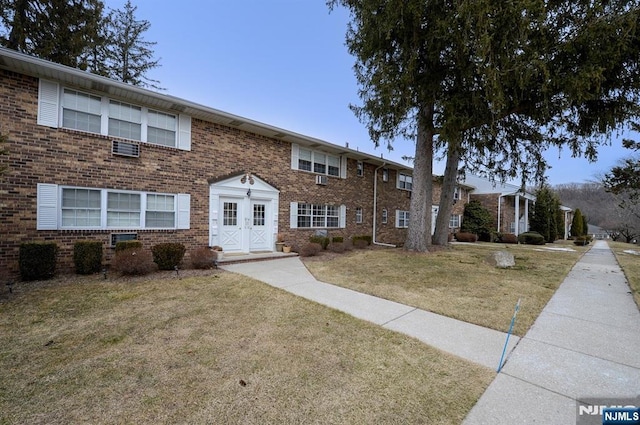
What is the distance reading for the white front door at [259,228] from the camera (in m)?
11.3

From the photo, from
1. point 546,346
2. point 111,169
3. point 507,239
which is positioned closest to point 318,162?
point 111,169

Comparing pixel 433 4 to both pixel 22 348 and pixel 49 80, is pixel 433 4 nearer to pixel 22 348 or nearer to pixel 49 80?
pixel 49 80

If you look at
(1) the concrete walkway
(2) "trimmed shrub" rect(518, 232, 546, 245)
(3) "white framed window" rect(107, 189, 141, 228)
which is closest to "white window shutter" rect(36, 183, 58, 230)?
(3) "white framed window" rect(107, 189, 141, 228)

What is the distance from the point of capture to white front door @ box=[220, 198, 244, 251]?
1053cm

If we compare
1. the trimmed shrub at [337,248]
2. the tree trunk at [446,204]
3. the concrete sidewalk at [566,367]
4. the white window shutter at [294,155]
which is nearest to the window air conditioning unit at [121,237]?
the white window shutter at [294,155]

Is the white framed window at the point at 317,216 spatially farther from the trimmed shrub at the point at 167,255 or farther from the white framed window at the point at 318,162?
the trimmed shrub at the point at 167,255

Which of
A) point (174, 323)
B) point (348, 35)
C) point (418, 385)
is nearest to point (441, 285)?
point (418, 385)

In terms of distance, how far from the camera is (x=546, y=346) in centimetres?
380

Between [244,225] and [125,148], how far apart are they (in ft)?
15.2

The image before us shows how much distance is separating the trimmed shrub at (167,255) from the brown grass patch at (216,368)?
2740 millimetres

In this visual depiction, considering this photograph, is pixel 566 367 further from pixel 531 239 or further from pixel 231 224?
pixel 531 239

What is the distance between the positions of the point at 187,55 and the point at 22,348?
14637mm

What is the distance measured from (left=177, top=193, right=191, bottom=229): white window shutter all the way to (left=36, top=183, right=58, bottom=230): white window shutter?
9.84 ft

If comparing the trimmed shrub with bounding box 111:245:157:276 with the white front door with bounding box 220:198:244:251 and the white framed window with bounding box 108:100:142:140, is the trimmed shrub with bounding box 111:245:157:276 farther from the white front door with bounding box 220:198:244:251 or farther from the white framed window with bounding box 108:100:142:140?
the white framed window with bounding box 108:100:142:140
